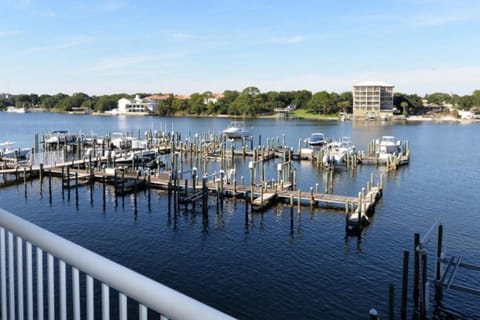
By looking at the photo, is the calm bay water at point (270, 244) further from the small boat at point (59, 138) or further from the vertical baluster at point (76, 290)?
the small boat at point (59, 138)

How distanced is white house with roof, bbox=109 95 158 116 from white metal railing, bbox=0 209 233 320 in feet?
548

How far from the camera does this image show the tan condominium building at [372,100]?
145 m

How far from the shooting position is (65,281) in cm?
259

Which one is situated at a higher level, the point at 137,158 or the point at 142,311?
the point at 142,311

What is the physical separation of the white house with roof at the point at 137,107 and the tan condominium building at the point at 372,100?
7181 centimetres

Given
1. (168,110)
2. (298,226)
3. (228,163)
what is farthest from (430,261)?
(168,110)

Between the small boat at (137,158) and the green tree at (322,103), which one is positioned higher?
the green tree at (322,103)

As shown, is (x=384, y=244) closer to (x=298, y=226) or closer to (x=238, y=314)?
(x=298, y=226)

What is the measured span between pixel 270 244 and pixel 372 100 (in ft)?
434

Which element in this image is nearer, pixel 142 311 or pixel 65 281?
pixel 142 311

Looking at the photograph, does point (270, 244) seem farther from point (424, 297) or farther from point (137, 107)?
point (137, 107)

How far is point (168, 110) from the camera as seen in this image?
16738 centimetres

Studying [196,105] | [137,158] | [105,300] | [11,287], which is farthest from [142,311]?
[196,105]

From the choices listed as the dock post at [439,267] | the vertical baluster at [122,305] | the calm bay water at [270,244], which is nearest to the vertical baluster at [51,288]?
the vertical baluster at [122,305]
